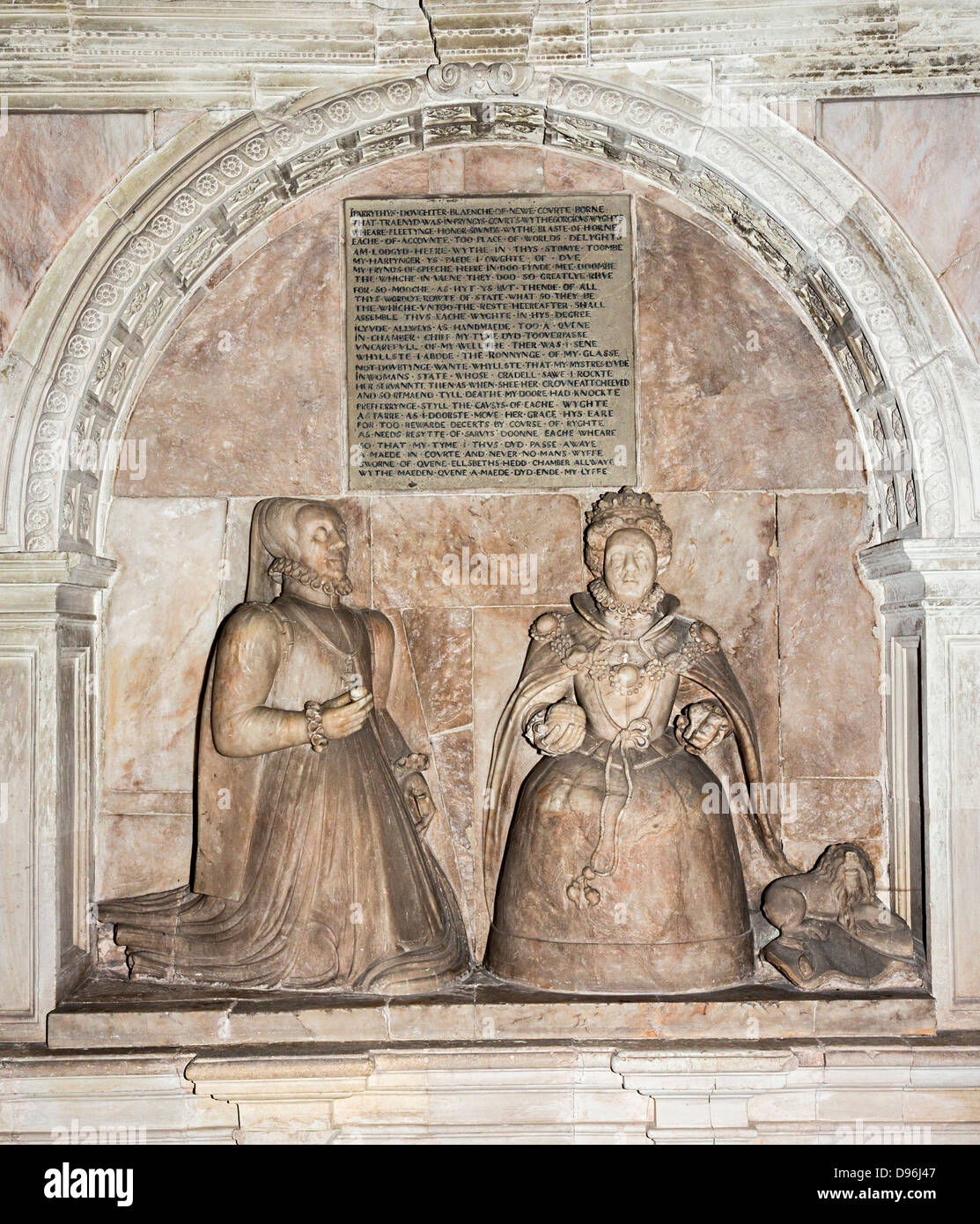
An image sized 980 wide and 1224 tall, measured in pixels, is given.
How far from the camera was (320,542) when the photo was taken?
485 cm

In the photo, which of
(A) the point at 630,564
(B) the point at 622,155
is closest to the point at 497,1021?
(A) the point at 630,564

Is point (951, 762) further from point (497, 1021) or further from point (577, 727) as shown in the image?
point (497, 1021)

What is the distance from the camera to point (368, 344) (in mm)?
5191

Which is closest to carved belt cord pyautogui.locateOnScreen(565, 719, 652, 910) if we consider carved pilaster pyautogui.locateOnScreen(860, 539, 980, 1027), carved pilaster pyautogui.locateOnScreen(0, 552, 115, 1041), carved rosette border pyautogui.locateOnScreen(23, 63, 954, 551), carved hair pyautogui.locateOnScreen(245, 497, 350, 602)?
carved pilaster pyautogui.locateOnScreen(860, 539, 980, 1027)

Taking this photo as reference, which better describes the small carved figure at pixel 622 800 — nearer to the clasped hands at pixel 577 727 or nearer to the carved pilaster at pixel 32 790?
the clasped hands at pixel 577 727

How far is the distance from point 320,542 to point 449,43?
2.07 metres

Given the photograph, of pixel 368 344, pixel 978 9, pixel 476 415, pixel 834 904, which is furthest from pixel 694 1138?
pixel 978 9

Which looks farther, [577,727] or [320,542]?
[320,542]

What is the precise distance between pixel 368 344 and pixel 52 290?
4.34 feet

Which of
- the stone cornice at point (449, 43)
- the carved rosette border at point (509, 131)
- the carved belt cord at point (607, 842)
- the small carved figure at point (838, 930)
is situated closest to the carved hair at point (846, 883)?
the small carved figure at point (838, 930)

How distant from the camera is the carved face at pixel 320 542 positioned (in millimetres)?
4844

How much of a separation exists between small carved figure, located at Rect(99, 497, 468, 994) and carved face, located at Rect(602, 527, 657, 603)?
110cm

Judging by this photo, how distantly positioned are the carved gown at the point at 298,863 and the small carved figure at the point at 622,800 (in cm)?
43

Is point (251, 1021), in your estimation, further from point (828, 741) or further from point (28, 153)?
point (28, 153)
